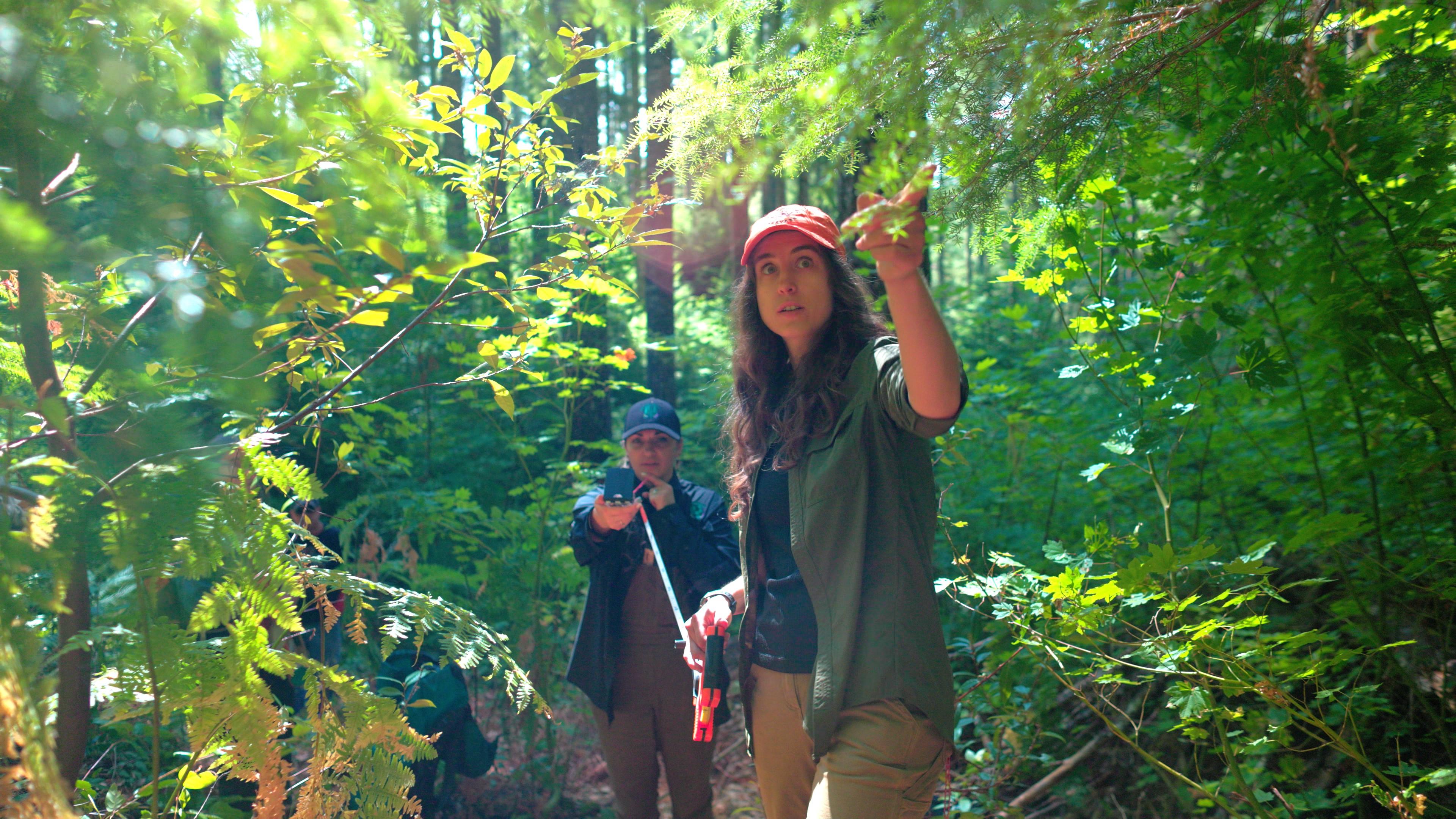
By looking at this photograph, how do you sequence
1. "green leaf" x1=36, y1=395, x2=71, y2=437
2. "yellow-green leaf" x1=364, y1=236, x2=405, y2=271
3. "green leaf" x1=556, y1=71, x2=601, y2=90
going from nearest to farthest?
"yellow-green leaf" x1=364, y1=236, x2=405, y2=271, "green leaf" x1=36, y1=395, x2=71, y2=437, "green leaf" x1=556, y1=71, x2=601, y2=90

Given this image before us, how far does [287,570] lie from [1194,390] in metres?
2.34

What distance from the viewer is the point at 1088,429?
13.1ft

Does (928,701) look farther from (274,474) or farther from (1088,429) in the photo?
(1088,429)

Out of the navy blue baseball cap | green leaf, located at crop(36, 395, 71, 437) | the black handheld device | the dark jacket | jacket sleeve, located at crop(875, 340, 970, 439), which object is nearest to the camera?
green leaf, located at crop(36, 395, 71, 437)

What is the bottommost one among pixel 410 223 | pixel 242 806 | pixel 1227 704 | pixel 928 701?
pixel 242 806

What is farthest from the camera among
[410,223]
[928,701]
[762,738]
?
[762,738]

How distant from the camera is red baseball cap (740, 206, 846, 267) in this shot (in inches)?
77.4

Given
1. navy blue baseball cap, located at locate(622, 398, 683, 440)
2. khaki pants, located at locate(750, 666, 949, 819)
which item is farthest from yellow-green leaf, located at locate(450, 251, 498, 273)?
navy blue baseball cap, located at locate(622, 398, 683, 440)

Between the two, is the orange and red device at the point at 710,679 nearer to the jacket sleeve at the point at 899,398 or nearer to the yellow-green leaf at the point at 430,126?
the jacket sleeve at the point at 899,398

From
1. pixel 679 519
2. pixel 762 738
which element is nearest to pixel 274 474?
pixel 762 738

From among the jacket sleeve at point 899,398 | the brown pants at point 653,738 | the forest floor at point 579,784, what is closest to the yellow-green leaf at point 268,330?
the jacket sleeve at point 899,398

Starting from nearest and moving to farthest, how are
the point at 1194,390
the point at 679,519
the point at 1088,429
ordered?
the point at 1194,390, the point at 679,519, the point at 1088,429

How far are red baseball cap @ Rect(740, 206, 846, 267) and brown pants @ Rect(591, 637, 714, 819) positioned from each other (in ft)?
6.12

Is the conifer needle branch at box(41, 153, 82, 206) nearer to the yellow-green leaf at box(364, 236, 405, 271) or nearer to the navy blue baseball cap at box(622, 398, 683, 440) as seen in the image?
the yellow-green leaf at box(364, 236, 405, 271)
